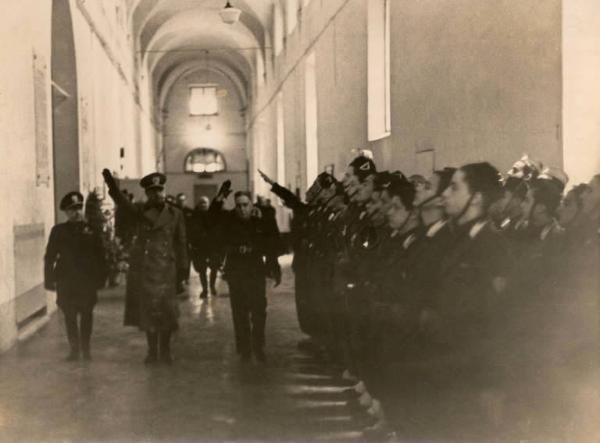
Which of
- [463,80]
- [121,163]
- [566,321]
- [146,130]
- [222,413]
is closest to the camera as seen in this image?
[566,321]

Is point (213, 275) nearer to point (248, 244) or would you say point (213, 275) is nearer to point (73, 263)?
point (248, 244)

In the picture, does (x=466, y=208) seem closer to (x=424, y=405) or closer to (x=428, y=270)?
(x=428, y=270)

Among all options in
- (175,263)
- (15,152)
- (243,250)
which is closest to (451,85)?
(243,250)

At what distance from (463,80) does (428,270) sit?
2.35 m

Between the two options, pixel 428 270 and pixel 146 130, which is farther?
pixel 146 130

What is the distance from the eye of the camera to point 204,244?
6.02 m

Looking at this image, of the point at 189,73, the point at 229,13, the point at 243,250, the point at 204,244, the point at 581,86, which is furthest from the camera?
the point at 189,73

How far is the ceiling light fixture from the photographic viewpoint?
7648 mm

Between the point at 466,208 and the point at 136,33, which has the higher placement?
the point at 136,33

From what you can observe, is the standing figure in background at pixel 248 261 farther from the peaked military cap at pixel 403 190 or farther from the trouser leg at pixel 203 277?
the peaked military cap at pixel 403 190

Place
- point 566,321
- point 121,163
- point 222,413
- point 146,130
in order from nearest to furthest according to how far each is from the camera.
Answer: point 566,321 < point 222,413 < point 121,163 < point 146,130

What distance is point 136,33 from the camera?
10.3 meters

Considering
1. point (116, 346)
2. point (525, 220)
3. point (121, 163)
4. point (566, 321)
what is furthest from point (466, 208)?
point (121, 163)

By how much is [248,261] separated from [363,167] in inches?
42.7
